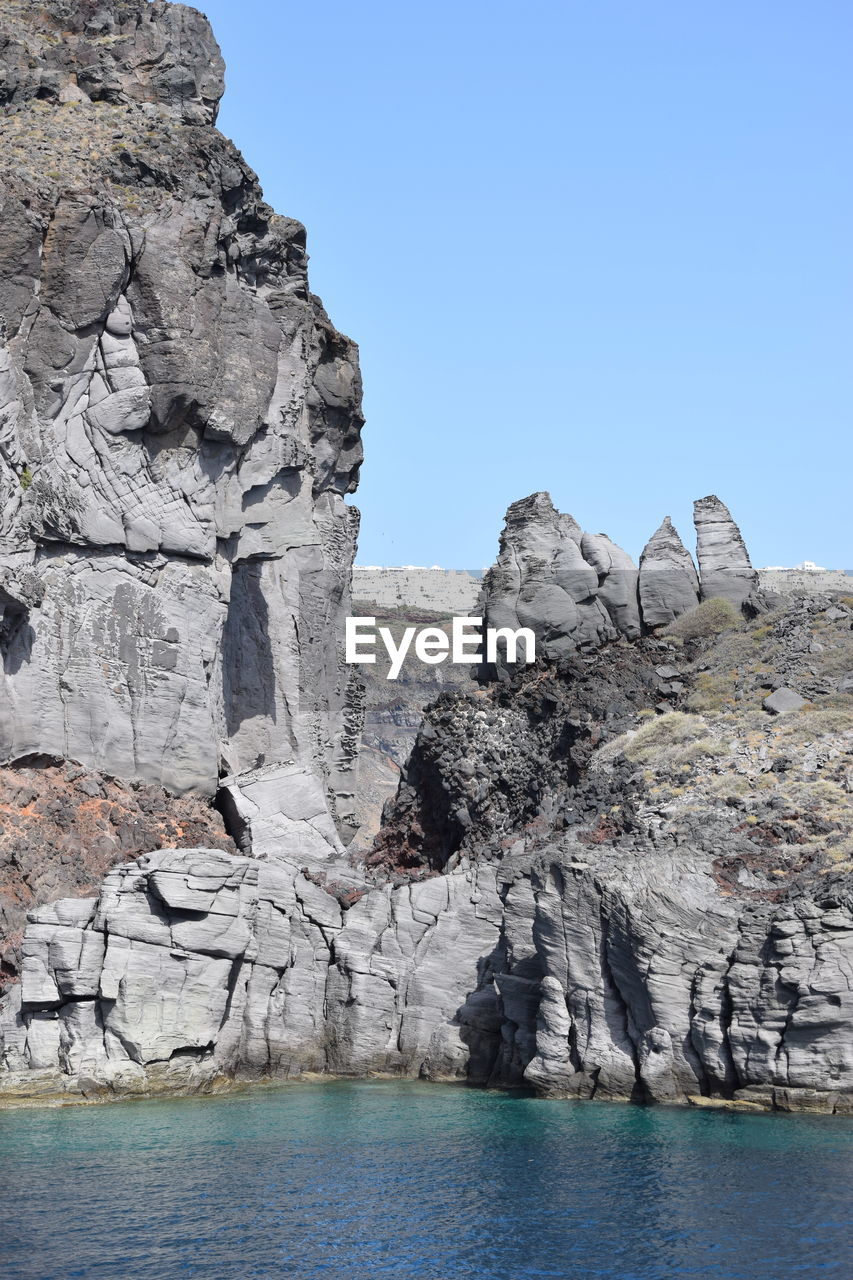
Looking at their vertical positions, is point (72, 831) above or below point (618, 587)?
below

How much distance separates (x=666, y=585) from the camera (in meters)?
73.0

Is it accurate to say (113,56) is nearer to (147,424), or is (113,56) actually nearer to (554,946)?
(147,424)

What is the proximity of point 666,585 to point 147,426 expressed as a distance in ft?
71.2

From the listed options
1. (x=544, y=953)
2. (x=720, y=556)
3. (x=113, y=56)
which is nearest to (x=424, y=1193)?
(x=544, y=953)

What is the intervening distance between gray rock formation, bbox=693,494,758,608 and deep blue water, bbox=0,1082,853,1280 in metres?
30.2

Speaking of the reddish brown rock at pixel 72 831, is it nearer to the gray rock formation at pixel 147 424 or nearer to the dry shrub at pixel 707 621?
the gray rock formation at pixel 147 424

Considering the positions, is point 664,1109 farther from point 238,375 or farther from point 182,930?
point 238,375

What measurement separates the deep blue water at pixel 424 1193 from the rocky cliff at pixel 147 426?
15.9m

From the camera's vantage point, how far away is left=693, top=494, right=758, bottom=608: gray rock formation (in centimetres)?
7331

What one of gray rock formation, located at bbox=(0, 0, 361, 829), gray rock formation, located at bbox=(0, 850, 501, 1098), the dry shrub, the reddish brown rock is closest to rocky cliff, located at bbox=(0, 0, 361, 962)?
gray rock formation, located at bbox=(0, 0, 361, 829)

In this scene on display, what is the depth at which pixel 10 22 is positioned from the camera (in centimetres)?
7038

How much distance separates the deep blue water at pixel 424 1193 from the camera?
1275 inches

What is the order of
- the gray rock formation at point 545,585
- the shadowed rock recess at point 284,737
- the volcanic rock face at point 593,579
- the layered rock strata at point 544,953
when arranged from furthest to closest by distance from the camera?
1. the volcanic rock face at point 593,579
2. the gray rock formation at point 545,585
3. the shadowed rock recess at point 284,737
4. the layered rock strata at point 544,953

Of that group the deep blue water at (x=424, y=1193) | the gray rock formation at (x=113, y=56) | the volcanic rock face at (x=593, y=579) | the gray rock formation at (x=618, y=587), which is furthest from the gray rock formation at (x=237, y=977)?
the gray rock formation at (x=113, y=56)
